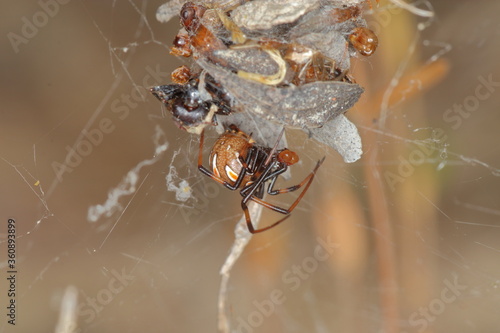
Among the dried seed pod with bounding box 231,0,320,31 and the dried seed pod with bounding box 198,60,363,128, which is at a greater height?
the dried seed pod with bounding box 231,0,320,31

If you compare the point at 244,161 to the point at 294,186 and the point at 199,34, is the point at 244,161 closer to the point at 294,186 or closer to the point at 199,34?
the point at 294,186

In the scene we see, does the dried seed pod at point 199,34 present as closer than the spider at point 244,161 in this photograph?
Yes

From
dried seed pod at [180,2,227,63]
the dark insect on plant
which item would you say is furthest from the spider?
dried seed pod at [180,2,227,63]

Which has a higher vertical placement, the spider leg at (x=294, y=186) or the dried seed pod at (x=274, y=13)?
the dried seed pod at (x=274, y=13)

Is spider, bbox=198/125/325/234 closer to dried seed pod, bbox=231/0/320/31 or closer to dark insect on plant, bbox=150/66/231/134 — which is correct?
dark insect on plant, bbox=150/66/231/134

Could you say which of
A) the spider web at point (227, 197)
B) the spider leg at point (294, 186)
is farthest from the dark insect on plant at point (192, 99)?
the spider leg at point (294, 186)

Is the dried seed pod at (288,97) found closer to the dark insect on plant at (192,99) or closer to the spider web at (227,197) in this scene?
the dark insect on plant at (192,99)

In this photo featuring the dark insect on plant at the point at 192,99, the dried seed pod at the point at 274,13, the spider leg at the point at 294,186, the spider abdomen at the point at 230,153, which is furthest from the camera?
the spider leg at the point at 294,186

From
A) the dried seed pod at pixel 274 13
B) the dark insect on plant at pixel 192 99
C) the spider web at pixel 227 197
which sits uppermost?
the dried seed pod at pixel 274 13

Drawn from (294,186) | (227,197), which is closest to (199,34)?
(294,186)
